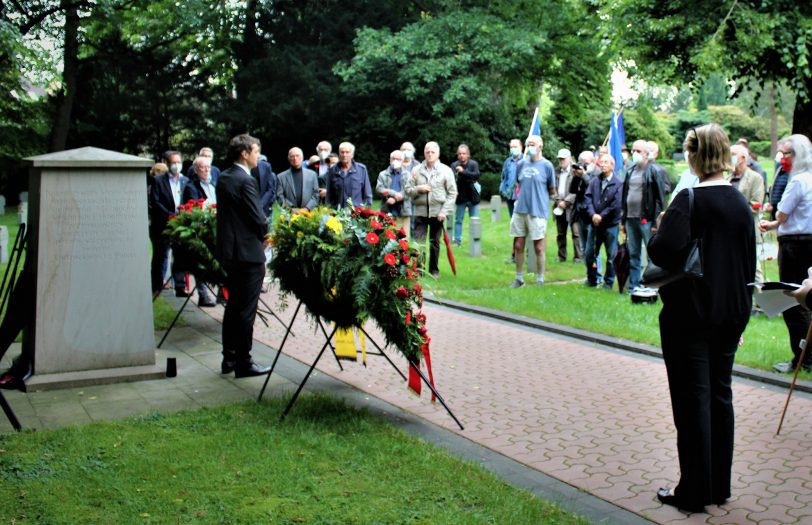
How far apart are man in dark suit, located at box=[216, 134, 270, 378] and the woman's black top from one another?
4.22 metres

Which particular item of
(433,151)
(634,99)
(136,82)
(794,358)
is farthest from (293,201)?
(634,99)

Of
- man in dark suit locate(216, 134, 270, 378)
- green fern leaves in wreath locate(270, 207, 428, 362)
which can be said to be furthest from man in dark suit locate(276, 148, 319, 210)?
green fern leaves in wreath locate(270, 207, 428, 362)

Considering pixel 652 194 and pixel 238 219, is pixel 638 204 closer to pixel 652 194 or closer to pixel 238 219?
pixel 652 194

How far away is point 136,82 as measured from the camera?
124ft

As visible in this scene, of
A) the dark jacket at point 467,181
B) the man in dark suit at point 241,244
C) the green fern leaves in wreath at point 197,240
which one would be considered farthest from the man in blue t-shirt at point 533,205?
the man in dark suit at point 241,244

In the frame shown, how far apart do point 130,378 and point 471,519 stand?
4354mm

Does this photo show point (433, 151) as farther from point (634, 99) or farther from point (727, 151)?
point (634, 99)

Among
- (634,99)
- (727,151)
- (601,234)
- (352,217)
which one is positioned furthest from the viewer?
(634,99)

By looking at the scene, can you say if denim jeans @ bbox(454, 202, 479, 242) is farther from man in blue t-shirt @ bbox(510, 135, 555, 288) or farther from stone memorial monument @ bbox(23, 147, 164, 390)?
stone memorial monument @ bbox(23, 147, 164, 390)

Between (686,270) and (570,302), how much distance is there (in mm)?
7736

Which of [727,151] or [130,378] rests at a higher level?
[727,151]

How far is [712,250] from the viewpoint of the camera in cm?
492

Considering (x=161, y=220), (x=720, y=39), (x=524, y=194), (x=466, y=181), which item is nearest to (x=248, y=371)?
(x=161, y=220)

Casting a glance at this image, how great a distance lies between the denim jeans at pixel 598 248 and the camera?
13906 mm
